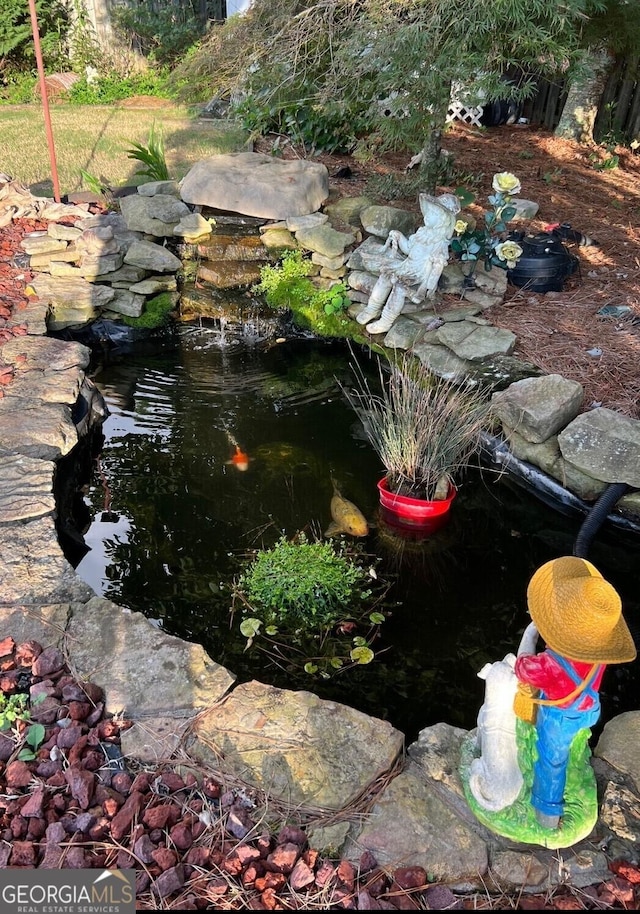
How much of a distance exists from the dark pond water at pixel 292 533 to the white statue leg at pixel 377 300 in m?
0.55

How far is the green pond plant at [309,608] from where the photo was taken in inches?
126

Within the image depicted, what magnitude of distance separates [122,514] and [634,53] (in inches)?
245

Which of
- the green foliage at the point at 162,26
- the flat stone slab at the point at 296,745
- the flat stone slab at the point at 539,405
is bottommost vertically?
the flat stone slab at the point at 296,745

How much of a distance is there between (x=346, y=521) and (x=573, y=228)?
4108mm

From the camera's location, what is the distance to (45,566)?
3.04 metres

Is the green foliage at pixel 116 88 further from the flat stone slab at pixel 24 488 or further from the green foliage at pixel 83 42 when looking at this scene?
the flat stone slab at pixel 24 488

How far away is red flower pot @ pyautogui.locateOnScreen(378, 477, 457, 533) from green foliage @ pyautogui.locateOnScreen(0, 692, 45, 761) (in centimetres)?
216

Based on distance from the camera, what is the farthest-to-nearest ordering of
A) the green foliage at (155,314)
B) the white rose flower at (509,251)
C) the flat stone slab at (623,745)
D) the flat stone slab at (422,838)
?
1. the green foliage at (155,314)
2. the white rose flower at (509,251)
3. the flat stone slab at (623,745)
4. the flat stone slab at (422,838)

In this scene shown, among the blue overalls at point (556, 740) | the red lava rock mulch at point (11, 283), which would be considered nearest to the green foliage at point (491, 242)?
the red lava rock mulch at point (11, 283)

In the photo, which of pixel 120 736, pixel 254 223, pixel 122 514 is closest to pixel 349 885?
pixel 120 736

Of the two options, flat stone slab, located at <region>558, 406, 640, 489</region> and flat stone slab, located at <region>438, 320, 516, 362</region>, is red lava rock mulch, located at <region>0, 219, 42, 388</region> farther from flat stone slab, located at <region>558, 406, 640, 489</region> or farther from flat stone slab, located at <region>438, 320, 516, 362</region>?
flat stone slab, located at <region>558, 406, 640, 489</region>

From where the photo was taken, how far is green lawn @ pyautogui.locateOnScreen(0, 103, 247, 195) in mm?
7719

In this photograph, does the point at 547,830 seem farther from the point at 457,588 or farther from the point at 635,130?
the point at 635,130

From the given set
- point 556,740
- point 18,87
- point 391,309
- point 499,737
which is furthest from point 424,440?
point 18,87
